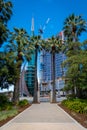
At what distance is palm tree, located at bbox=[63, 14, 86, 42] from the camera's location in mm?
44094

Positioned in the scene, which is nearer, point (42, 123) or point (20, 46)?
point (42, 123)

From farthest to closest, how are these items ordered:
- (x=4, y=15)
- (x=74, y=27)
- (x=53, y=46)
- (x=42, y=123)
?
(x=53, y=46) < (x=74, y=27) < (x=4, y=15) < (x=42, y=123)

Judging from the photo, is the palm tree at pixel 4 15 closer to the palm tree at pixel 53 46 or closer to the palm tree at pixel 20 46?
the palm tree at pixel 20 46

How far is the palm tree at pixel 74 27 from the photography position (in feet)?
145

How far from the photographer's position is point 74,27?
44.2m

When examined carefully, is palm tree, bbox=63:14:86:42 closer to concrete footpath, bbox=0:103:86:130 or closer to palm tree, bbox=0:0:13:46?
palm tree, bbox=0:0:13:46

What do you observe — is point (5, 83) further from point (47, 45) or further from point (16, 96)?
point (47, 45)

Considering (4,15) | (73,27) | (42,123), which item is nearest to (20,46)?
(73,27)

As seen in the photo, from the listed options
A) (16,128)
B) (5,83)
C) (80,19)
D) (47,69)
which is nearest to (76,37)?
(80,19)

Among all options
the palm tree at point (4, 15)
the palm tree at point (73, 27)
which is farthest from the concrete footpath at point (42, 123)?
the palm tree at point (73, 27)

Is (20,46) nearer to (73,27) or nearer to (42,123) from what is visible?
(73,27)

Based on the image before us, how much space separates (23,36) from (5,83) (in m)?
20.5

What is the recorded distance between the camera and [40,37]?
56.8 metres

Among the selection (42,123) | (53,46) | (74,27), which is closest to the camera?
(42,123)
